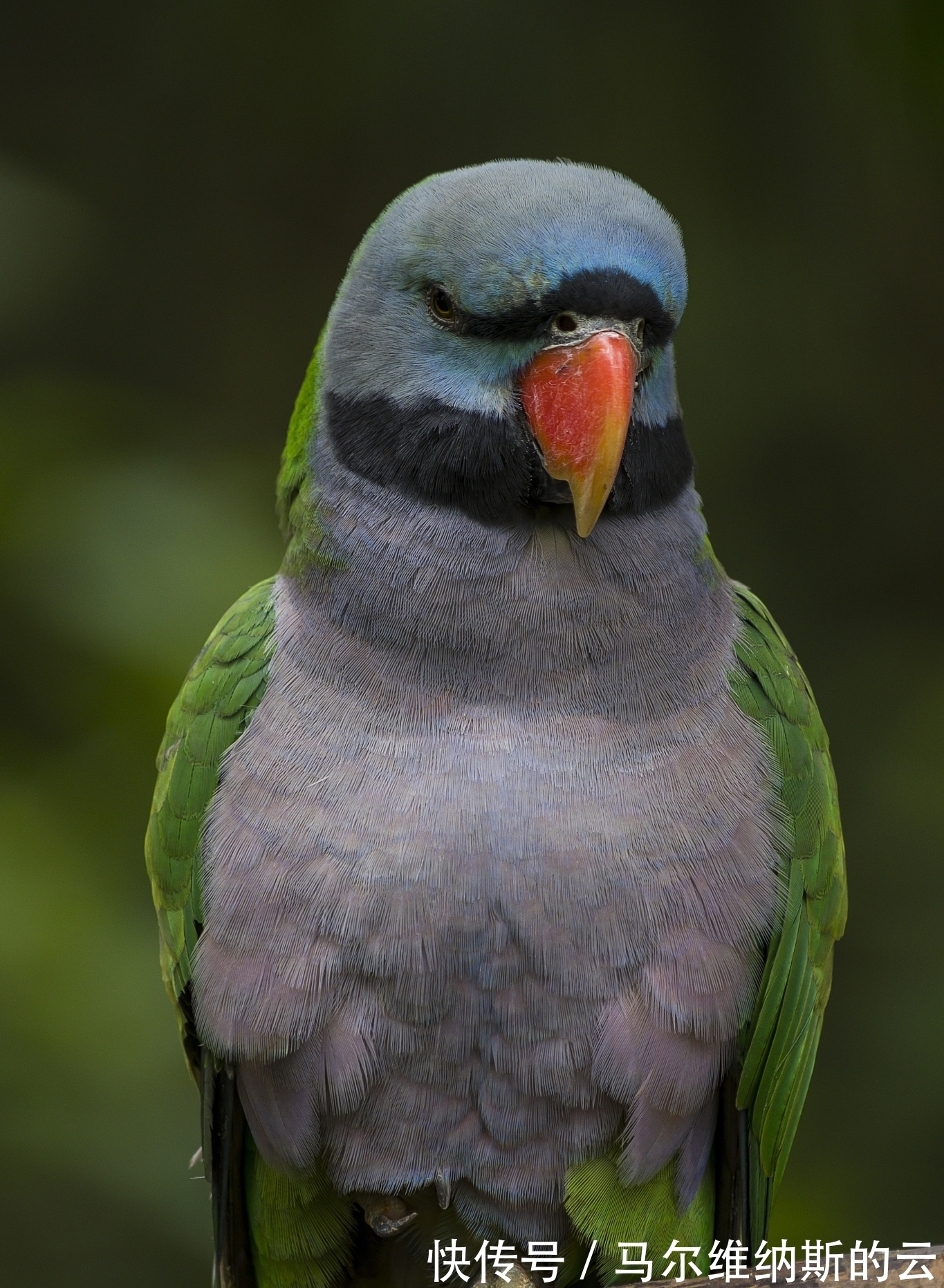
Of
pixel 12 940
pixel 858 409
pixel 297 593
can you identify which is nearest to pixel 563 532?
pixel 297 593

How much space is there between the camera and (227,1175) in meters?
1.91

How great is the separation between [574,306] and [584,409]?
0.38 feet

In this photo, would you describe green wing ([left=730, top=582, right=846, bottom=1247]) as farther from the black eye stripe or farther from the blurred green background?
the blurred green background

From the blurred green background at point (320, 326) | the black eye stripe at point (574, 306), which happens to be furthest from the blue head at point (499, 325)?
the blurred green background at point (320, 326)

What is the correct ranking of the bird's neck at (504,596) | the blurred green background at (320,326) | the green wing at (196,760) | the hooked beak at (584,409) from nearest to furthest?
the hooked beak at (584,409)
the bird's neck at (504,596)
the green wing at (196,760)
the blurred green background at (320,326)

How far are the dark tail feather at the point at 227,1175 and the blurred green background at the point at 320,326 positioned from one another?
2.53 feet

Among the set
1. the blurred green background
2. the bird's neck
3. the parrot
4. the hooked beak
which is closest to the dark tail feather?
the parrot

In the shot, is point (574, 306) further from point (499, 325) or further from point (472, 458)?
point (472, 458)

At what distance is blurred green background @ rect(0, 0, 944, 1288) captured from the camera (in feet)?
9.05

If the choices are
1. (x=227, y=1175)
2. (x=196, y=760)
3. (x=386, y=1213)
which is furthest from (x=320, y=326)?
(x=386, y=1213)

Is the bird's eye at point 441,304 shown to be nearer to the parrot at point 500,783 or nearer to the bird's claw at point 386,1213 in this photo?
the parrot at point 500,783

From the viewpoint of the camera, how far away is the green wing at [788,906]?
1.78m

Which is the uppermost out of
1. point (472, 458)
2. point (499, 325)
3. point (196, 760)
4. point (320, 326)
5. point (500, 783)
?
point (499, 325)

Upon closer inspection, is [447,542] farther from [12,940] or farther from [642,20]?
[642,20]
